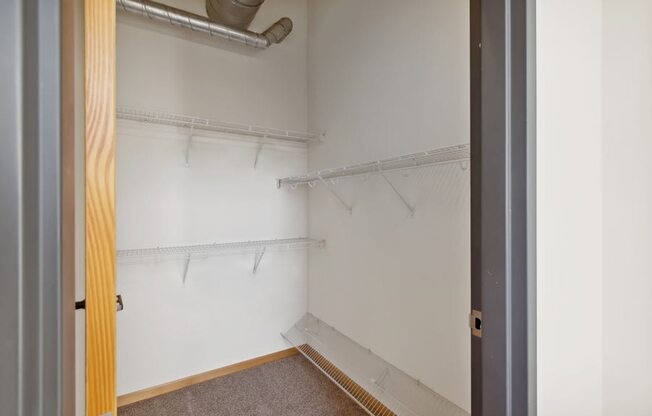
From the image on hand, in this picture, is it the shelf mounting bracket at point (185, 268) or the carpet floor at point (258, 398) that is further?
the shelf mounting bracket at point (185, 268)

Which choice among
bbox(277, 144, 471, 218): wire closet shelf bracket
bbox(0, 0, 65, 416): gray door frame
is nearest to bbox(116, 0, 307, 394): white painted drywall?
bbox(277, 144, 471, 218): wire closet shelf bracket

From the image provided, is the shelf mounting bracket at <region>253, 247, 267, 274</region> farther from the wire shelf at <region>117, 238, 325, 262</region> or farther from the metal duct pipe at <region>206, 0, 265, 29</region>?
the metal duct pipe at <region>206, 0, 265, 29</region>

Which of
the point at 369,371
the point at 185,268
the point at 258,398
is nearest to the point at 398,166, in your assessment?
the point at 369,371

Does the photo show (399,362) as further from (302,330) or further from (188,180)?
(188,180)

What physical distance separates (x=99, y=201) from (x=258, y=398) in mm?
1820

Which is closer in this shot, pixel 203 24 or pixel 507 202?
pixel 507 202

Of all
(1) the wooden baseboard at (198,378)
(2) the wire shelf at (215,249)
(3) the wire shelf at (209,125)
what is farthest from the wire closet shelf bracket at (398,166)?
(1) the wooden baseboard at (198,378)

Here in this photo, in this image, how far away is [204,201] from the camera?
2078mm

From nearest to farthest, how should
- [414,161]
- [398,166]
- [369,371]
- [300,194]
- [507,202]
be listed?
[507,202] < [414,161] < [398,166] < [369,371] < [300,194]

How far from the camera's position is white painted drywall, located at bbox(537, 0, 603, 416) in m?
0.69

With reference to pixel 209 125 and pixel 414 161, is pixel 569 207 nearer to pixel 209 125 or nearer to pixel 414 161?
pixel 414 161

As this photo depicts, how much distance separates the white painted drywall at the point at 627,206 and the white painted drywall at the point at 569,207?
0.08ft

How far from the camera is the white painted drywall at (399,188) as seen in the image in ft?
4.48

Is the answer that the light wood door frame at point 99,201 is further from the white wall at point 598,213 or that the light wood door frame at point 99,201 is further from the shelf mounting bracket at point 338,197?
the shelf mounting bracket at point 338,197
